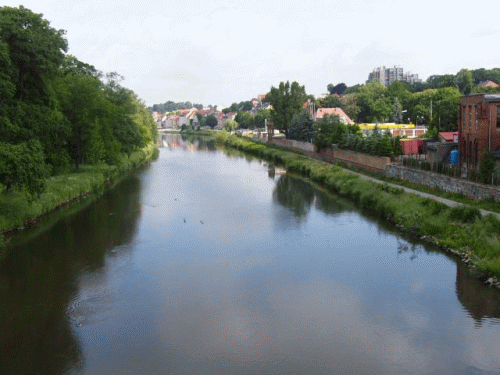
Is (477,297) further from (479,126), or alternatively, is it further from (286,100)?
(286,100)

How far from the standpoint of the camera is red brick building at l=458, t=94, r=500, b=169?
1035 inches

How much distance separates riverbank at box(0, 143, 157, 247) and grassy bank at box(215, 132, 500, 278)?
43.6 feet

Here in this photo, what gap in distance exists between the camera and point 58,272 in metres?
16.7

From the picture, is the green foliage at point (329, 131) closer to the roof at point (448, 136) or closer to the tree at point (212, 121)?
the roof at point (448, 136)

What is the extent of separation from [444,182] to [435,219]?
17.2 ft

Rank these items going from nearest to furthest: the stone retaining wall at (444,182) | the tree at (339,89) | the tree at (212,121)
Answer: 1. the stone retaining wall at (444,182)
2. the tree at (339,89)
3. the tree at (212,121)

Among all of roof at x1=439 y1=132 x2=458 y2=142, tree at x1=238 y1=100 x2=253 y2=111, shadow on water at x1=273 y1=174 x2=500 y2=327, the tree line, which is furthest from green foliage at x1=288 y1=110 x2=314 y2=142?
tree at x1=238 y1=100 x2=253 y2=111

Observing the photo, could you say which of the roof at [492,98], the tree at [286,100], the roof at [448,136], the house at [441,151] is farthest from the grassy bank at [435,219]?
the tree at [286,100]

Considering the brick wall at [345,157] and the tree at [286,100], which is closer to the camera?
the brick wall at [345,157]

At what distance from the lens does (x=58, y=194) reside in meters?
25.9

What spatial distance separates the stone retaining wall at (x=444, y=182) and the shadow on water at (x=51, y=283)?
41.8 feet

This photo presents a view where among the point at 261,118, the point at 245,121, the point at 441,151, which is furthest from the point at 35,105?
the point at 245,121

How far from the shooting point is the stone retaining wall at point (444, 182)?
21.0 meters

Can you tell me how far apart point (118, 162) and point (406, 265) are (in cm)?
2615
